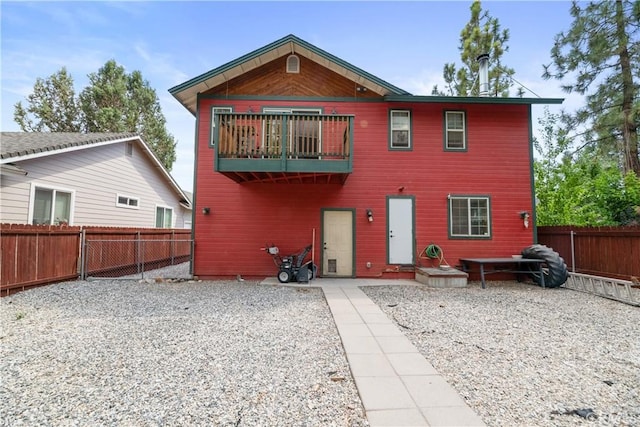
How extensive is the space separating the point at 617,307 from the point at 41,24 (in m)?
17.1

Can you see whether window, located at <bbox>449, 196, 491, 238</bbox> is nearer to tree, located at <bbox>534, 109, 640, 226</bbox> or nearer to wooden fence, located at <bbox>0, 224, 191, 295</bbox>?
tree, located at <bbox>534, 109, 640, 226</bbox>

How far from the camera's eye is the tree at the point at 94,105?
19547mm

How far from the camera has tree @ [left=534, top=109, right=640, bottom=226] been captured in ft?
31.0

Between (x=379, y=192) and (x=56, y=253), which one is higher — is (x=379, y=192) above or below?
above

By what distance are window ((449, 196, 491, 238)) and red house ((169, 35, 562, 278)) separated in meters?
0.03

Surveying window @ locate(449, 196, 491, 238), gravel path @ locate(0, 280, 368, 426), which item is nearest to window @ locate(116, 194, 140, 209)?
gravel path @ locate(0, 280, 368, 426)

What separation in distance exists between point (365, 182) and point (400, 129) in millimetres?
1947

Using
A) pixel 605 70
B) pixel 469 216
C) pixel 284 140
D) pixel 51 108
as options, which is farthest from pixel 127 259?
pixel 605 70

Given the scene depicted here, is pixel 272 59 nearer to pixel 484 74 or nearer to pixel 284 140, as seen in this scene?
pixel 284 140

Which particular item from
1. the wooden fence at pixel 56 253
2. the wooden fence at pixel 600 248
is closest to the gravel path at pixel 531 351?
the wooden fence at pixel 600 248

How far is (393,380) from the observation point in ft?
9.15

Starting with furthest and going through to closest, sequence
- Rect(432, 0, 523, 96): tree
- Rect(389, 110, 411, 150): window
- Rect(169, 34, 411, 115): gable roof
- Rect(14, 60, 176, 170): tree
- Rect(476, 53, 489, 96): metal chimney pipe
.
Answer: Rect(14, 60, 176, 170): tree → Rect(432, 0, 523, 96): tree → Rect(476, 53, 489, 96): metal chimney pipe → Rect(389, 110, 411, 150): window → Rect(169, 34, 411, 115): gable roof

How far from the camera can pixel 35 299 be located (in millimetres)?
5684

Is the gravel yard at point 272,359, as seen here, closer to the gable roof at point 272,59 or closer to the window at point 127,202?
the window at point 127,202
